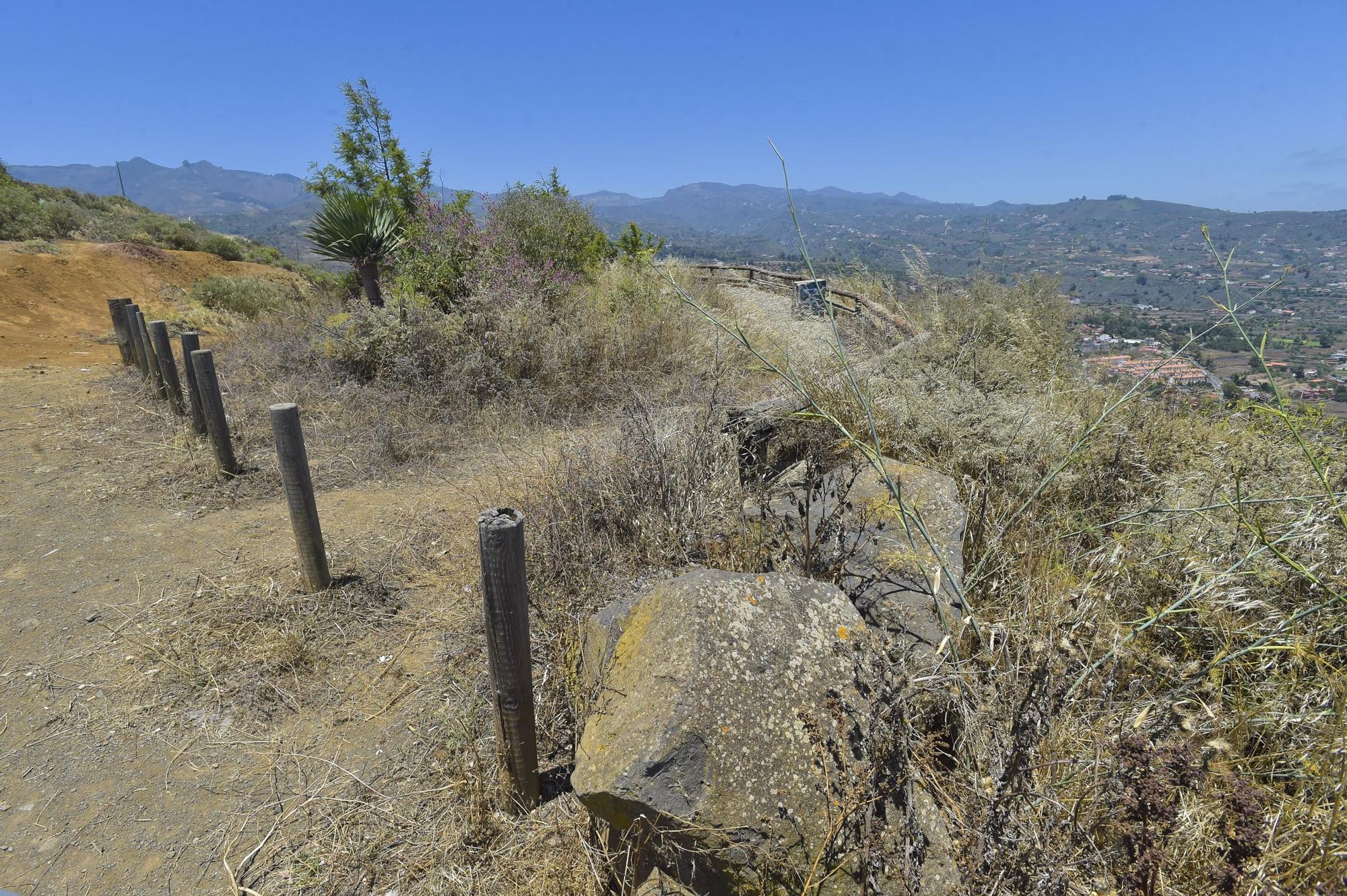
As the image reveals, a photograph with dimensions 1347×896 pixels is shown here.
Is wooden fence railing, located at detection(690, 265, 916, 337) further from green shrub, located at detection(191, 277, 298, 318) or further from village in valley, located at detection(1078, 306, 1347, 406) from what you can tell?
green shrub, located at detection(191, 277, 298, 318)

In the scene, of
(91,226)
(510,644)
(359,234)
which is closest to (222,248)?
(91,226)

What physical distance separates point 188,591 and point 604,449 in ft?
9.09

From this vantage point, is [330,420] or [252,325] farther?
[252,325]

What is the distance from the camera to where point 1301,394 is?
150 inches

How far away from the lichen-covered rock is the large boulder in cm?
53

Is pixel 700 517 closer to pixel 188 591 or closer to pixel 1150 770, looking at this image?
pixel 1150 770

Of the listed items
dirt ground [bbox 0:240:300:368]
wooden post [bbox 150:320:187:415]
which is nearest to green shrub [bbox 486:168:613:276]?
wooden post [bbox 150:320:187:415]

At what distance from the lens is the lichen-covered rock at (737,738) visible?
6.00ft

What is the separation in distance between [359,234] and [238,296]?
629cm

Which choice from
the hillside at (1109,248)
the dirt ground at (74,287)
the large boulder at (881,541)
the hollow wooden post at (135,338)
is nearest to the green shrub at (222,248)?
the dirt ground at (74,287)

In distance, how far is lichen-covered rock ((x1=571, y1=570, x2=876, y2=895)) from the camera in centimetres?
183

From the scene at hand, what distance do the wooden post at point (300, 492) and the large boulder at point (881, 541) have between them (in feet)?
8.57

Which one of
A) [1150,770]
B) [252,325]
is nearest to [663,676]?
[1150,770]

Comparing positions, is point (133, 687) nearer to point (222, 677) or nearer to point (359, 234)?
point (222, 677)
